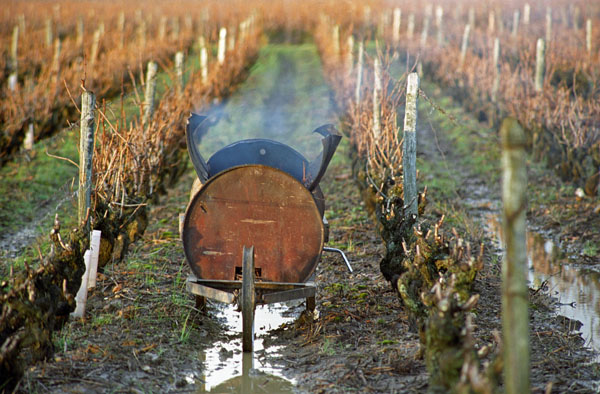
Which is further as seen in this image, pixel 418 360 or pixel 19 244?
pixel 19 244

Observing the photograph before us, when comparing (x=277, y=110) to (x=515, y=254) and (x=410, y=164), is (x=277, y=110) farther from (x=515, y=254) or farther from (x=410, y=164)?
(x=515, y=254)

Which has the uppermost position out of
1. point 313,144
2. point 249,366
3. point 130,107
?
point 130,107

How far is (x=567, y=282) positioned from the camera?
6637 millimetres

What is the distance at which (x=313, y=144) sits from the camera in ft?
45.6

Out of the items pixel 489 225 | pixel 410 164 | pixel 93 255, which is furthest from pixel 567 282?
pixel 93 255

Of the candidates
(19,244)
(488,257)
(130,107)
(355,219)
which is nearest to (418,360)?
(488,257)

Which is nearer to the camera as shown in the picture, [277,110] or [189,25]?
[277,110]

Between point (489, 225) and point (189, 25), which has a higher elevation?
point (189, 25)

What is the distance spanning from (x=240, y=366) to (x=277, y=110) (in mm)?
13584

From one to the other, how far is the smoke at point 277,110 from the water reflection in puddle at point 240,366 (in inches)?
305

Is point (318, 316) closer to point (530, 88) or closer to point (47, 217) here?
point (47, 217)

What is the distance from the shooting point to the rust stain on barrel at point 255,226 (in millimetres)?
4707

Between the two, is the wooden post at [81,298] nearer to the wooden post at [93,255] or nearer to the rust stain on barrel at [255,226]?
the wooden post at [93,255]

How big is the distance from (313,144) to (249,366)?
9.73 metres
